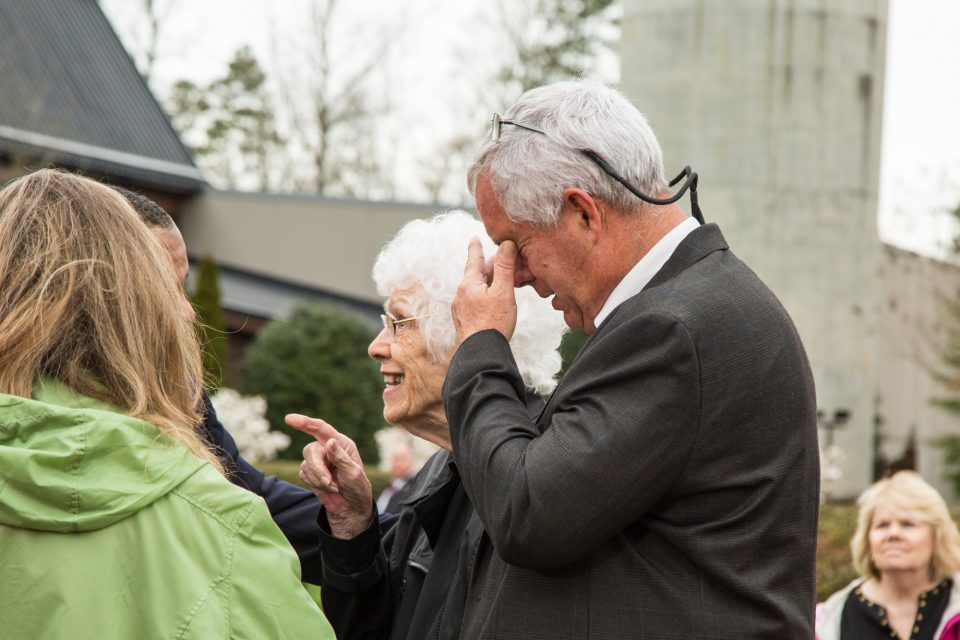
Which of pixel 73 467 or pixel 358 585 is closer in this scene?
pixel 73 467

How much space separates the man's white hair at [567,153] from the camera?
2.56 m

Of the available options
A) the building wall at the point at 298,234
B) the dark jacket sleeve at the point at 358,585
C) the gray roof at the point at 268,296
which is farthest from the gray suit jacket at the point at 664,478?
the building wall at the point at 298,234

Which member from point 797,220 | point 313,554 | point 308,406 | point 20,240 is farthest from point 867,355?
point 20,240

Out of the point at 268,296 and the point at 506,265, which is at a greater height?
the point at 506,265

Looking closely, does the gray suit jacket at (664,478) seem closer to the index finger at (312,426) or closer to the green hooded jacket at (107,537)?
the green hooded jacket at (107,537)

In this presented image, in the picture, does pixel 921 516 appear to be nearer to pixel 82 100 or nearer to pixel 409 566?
pixel 409 566

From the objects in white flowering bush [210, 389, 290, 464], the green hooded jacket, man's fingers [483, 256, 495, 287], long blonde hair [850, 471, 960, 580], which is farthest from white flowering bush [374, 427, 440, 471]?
the green hooded jacket

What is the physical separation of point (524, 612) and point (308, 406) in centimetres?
1668

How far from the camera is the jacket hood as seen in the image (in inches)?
83.8

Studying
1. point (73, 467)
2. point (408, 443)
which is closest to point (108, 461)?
point (73, 467)

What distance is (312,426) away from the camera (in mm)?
3127

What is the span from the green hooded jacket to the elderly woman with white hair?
0.82m

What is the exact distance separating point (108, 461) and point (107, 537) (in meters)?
0.13

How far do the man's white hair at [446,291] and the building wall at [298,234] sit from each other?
20910 mm
